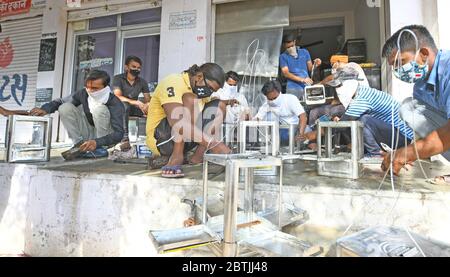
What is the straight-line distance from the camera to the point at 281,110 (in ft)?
9.14

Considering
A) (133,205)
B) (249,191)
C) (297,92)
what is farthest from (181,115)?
(297,92)

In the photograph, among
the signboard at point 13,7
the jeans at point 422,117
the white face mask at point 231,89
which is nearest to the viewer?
the jeans at point 422,117

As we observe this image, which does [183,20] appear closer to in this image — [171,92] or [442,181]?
[171,92]

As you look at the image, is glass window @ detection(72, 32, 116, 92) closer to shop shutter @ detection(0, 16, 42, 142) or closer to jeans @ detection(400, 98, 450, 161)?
shop shutter @ detection(0, 16, 42, 142)

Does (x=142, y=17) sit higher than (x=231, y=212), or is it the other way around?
(x=142, y=17)

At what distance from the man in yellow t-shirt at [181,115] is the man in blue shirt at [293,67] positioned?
1.93m

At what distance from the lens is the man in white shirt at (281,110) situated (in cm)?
276

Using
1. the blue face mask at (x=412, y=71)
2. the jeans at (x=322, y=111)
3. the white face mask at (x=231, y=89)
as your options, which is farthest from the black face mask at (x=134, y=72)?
the blue face mask at (x=412, y=71)

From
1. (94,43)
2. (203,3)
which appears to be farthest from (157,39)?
(94,43)

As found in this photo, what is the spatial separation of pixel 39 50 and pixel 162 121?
3996 mm

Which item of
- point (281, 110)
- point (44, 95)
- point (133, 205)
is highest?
point (44, 95)

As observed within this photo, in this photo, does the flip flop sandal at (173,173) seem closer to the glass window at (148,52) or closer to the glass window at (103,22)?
the glass window at (148,52)

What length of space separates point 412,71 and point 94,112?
2.58 metres
